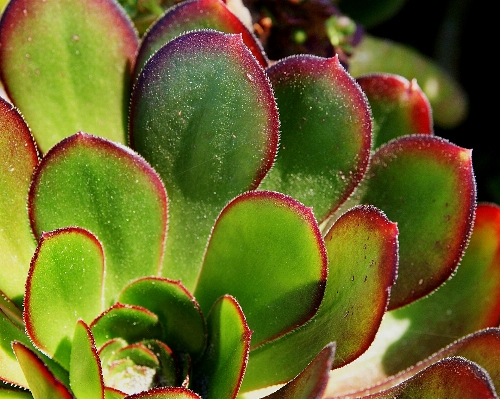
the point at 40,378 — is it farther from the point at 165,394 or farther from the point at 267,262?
the point at 267,262

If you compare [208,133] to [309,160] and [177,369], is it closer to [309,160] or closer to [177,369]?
[309,160]

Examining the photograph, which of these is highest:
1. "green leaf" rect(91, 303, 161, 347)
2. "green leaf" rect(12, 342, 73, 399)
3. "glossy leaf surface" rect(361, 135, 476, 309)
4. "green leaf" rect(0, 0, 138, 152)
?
"green leaf" rect(0, 0, 138, 152)

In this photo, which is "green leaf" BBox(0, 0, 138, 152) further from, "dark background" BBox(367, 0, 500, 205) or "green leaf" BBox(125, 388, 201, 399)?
"dark background" BBox(367, 0, 500, 205)

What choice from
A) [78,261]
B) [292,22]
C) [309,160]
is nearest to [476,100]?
[292,22]

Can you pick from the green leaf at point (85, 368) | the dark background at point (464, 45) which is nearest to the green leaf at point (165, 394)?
the green leaf at point (85, 368)

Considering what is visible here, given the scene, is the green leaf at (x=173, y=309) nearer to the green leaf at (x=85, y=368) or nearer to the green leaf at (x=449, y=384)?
the green leaf at (x=85, y=368)

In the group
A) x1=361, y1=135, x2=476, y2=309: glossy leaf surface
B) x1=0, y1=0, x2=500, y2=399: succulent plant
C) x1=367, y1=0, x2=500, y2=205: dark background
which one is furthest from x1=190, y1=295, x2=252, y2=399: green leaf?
x1=367, y1=0, x2=500, y2=205: dark background

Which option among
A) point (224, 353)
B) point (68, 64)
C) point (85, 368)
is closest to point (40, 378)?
point (85, 368)

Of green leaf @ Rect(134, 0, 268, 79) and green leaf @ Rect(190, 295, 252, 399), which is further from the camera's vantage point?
green leaf @ Rect(134, 0, 268, 79)
